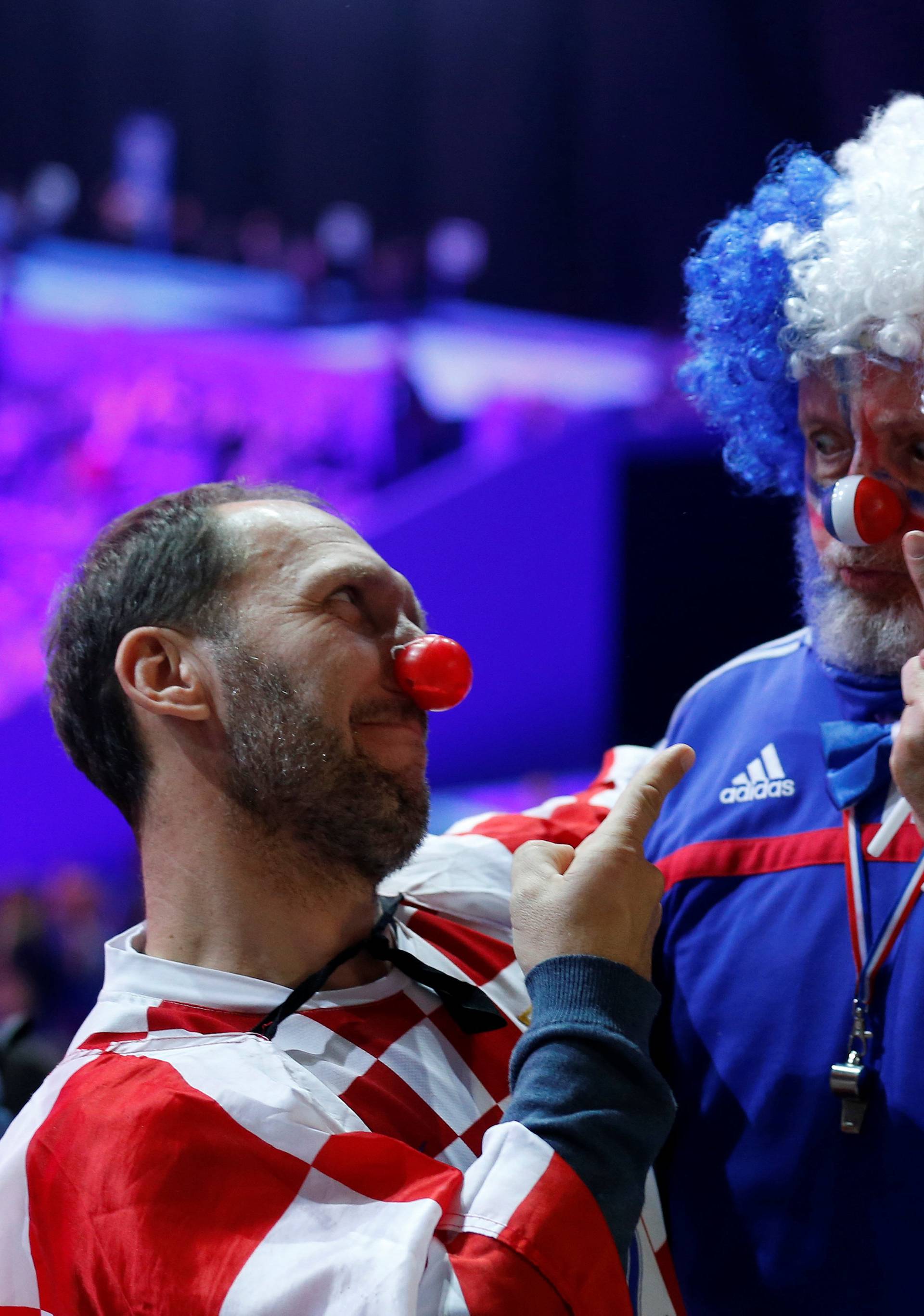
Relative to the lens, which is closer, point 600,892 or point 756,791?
point 600,892

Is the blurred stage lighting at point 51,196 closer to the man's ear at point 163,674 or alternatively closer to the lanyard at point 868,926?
the man's ear at point 163,674

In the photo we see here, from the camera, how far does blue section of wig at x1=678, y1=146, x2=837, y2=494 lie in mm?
1688

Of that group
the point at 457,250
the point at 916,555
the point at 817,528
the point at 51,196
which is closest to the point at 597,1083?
the point at 916,555

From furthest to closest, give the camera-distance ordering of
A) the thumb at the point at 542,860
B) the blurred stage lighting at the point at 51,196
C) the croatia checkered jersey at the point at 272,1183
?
1. the blurred stage lighting at the point at 51,196
2. the thumb at the point at 542,860
3. the croatia checkered jersey at the point at 272,1183

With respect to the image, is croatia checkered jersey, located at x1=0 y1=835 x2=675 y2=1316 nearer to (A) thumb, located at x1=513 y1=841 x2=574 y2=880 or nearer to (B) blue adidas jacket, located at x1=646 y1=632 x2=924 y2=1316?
(B) blue adidas jacket, located at x1=646 y1=632 x2=924 y2=1316

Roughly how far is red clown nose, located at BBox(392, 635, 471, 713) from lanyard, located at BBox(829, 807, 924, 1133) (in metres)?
0.49

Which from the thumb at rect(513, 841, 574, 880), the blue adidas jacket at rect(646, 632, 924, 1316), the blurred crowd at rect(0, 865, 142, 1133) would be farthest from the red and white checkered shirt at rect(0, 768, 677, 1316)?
the blurred crowd at rect(0, 865, 142, 1133)

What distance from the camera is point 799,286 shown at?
62.2 inches

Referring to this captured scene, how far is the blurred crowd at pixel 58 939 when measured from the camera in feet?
14.5

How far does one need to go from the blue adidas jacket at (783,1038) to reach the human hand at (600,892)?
0.20 m

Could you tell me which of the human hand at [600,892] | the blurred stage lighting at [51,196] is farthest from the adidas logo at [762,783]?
the blurred stage lighting at [51,196]

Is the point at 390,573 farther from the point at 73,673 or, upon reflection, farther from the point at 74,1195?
the point at 74,1195

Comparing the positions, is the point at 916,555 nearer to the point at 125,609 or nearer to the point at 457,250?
the point at 125,609

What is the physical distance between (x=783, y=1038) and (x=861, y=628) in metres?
0.48
